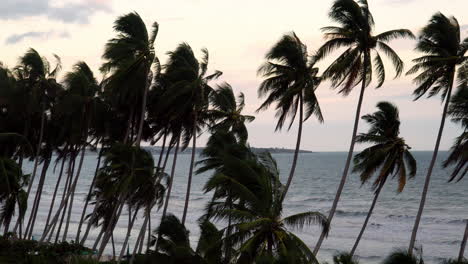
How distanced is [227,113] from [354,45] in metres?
8.13

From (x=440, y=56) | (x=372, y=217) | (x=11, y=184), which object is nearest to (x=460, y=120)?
(x=440, y=56)

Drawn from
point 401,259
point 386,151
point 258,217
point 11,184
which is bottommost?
point 11,184

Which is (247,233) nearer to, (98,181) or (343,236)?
(98,181)

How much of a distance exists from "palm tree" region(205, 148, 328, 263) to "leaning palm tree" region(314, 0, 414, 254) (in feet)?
18.6

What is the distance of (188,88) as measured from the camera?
27.3m

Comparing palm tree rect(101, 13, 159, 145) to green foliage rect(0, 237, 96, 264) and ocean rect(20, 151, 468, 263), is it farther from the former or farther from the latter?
ocean rect(20, 151, 468, 263)

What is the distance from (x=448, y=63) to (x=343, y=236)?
36486 millimetres

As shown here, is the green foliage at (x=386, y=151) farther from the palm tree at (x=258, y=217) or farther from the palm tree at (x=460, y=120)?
the palm tree at (x=258, y=217)

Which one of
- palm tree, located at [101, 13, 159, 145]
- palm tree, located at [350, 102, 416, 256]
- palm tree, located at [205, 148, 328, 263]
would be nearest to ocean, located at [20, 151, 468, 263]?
palm tree, located at [350, 102, 416, 256]

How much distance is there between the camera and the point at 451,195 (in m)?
99.6

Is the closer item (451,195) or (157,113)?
(157,113)

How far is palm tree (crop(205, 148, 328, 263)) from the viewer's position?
1847 centimetres

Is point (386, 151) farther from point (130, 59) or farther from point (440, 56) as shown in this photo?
point (130, 59)

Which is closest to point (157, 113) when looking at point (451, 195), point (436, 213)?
point (436, 213)
